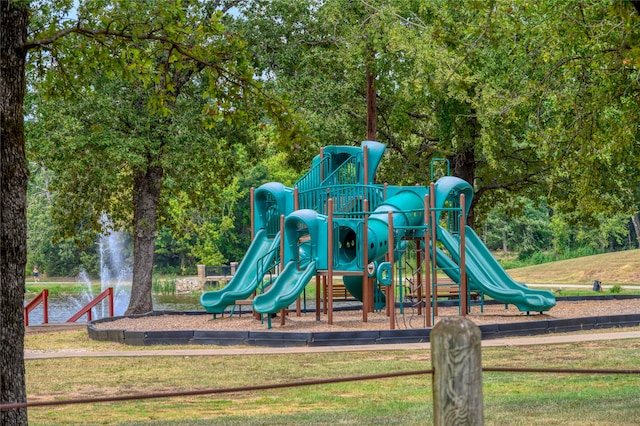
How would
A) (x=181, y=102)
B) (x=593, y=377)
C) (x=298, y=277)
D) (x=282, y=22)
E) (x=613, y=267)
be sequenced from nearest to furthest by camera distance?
(x=593, y=377)
(x=298, y=277)
(x=181, y=102)
(x=282, y=22)
(x=613, y=267)

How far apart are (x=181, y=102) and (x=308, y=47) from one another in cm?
571

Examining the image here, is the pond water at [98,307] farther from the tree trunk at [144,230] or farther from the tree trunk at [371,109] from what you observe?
the tree trunk at [371,109]

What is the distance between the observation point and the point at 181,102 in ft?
90.7

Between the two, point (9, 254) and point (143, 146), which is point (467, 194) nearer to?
point (143, 146)

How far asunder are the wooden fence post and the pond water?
29.5 meters

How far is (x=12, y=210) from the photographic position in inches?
341

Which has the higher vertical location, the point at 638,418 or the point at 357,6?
the point at 357,6

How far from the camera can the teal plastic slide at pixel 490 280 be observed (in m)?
21.3

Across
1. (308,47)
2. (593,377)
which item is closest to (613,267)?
(308,47)

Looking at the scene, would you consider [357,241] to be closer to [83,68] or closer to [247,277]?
[247,277]

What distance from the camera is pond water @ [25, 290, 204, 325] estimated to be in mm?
37625

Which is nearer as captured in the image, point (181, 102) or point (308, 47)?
point (181, 102)

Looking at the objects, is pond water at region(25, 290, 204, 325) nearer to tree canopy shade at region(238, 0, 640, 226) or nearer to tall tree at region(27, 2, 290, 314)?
tall tree at region(27, 2, 290, 314)

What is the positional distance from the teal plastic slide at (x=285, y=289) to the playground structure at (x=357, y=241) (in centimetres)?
2
